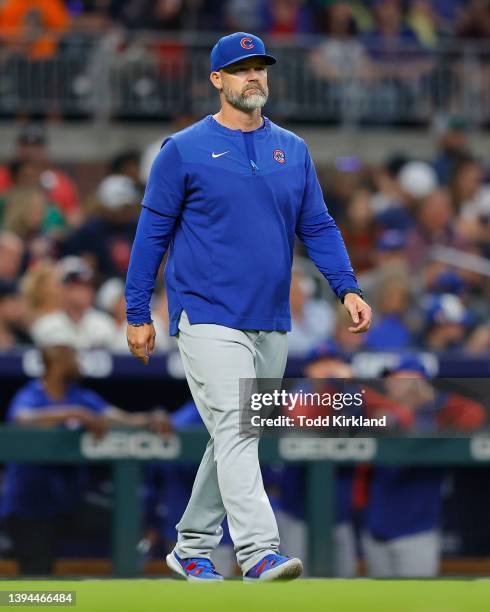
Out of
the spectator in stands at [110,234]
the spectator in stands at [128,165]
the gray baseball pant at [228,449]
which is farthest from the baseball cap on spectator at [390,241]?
the gray baseball pant at [228,449]

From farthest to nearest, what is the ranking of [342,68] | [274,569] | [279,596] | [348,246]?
[342,68]
[348,246]
[274,569]
[279,596]

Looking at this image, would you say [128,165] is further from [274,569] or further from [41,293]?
[274,569]

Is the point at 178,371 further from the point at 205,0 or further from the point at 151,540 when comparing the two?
the point at 205,0

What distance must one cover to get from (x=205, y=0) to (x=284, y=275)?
10064 mm

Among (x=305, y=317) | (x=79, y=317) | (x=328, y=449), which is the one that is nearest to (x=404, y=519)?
(x=328, y=449)

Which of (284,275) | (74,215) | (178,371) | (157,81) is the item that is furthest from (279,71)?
(284,275)

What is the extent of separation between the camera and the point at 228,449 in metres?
6.10

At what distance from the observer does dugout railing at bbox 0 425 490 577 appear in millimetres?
9398

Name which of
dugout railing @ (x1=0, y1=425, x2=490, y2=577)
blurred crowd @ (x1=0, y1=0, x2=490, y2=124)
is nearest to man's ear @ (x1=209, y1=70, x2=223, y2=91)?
dugout railing @ (x1=0, y1=425, x2=490, y2=577)

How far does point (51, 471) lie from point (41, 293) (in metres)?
1.26

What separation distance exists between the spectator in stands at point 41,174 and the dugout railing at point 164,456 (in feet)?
12.9

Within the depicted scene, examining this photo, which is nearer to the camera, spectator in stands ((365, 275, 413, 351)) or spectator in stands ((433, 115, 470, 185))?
spectator in stands ((365, 275, 413, 351))

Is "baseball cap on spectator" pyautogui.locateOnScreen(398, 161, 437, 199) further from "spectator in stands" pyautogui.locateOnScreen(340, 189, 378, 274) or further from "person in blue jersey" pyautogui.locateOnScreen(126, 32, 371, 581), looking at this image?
"person in blue jersey" pyautogui.locateOnScreen(126, 32, 371, 581)

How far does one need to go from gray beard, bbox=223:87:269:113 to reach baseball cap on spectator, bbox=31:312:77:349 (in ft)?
13.9
